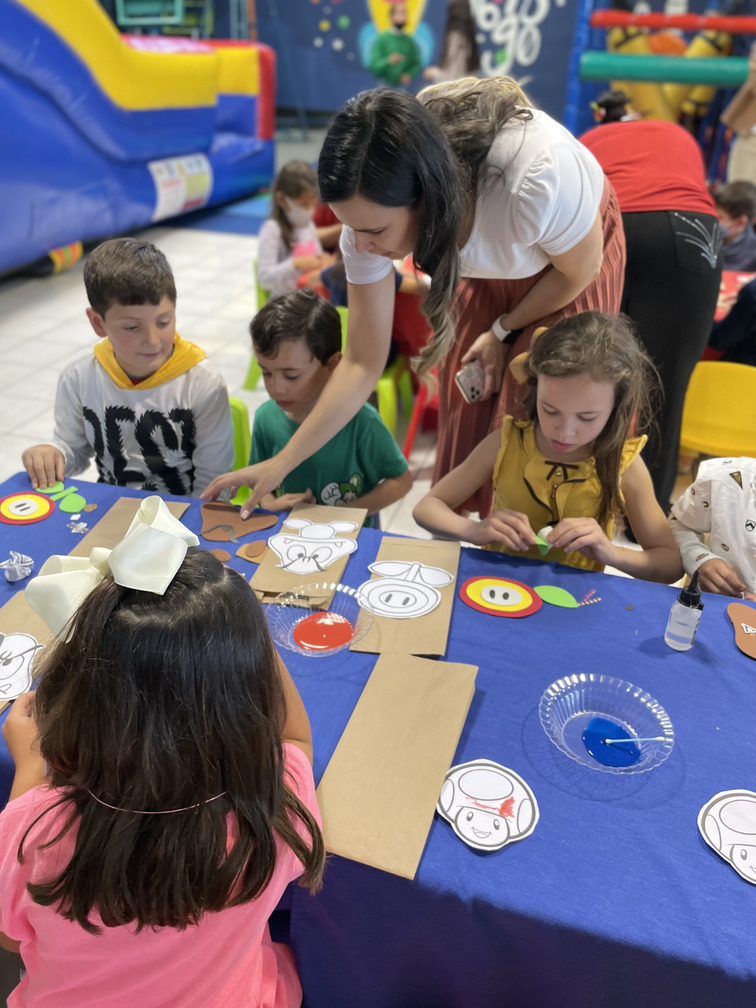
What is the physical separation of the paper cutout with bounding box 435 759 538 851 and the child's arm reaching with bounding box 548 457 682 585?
0.53 meters

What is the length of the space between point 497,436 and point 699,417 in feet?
4.40

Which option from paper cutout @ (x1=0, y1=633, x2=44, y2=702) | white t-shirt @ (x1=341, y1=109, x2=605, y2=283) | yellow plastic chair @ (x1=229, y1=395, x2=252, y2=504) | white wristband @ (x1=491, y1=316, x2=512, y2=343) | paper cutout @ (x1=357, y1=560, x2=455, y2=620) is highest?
white t-shirt @ (x1=341, y1=109, x2=605, y2=283)

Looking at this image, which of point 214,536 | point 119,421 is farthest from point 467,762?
point 119,421

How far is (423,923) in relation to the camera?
2.92 ft

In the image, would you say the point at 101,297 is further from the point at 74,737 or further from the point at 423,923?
the point at 423,923

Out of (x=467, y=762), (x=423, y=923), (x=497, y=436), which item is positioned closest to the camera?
(x=423, y=923)

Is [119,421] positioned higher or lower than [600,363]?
lower

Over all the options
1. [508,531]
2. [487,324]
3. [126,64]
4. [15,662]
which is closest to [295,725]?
[15,662]

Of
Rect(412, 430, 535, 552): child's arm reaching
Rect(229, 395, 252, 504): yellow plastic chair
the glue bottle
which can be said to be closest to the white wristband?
Rect(412, 430, 535, 552): child's arm reaching

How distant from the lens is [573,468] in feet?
4.98

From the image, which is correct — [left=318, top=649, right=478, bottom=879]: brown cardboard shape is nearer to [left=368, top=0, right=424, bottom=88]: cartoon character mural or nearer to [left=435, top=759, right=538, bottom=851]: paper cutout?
[left=435, top=759, right=538, bottom=851]: paper cutout

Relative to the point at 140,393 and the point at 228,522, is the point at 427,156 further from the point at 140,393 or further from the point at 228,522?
the point at 140,393

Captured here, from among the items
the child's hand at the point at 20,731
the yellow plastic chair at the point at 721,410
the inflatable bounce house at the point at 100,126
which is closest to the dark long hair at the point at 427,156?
the child's hand at the point at 20,731

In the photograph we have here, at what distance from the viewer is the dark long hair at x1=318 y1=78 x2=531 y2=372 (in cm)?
121
